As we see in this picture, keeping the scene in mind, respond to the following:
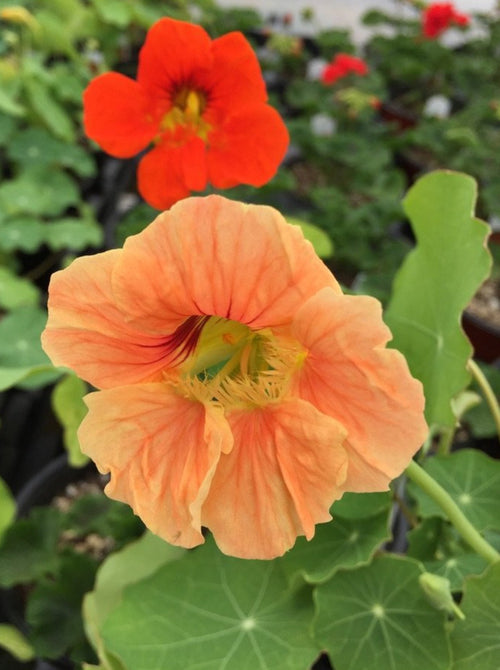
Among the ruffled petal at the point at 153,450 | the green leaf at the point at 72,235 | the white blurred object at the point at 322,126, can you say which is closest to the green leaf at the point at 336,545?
the ruffled petal at the point at 153,450

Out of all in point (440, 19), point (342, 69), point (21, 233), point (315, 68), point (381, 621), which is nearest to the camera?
point (381, 621)

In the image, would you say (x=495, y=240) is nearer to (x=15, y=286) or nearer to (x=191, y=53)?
(x=15, y=286)

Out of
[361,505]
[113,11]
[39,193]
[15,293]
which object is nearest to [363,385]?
[361,505]

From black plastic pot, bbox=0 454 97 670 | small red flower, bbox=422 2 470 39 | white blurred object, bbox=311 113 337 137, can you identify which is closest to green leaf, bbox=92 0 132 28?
white blurred object, bbox=311 113 337 137

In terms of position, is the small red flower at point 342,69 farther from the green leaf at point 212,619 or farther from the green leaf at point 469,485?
the green leaf at point 212,619

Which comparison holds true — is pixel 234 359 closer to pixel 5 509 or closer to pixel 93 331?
pixel 93 331

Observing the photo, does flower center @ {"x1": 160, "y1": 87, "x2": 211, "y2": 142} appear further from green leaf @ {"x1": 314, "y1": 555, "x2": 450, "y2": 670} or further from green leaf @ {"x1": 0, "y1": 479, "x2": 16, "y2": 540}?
green leaf @ {"x1": 0, "y1": 479, "x2": 16, "y2": 540}

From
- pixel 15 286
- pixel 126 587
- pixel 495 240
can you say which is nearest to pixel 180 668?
pixel 126 587
